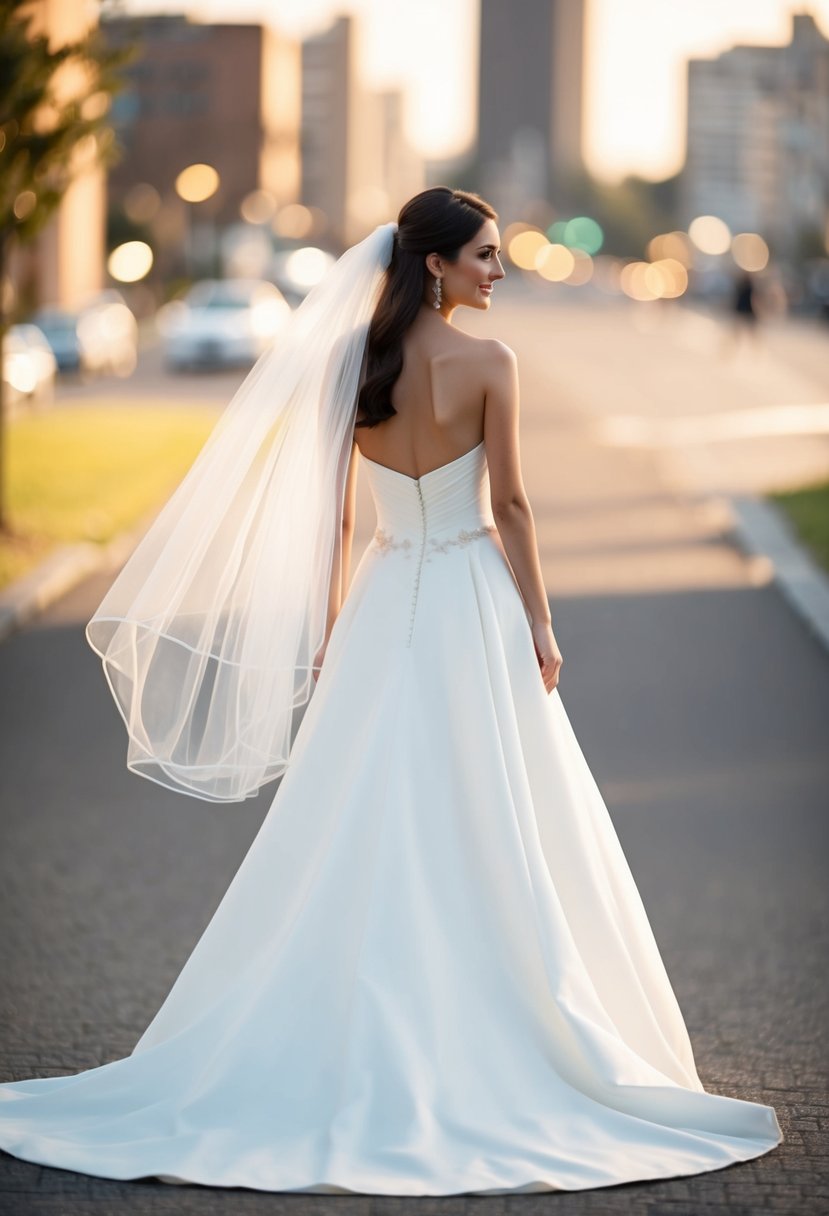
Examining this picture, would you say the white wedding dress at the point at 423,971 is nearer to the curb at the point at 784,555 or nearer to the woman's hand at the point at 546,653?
the woman's hand at the point at 546,653

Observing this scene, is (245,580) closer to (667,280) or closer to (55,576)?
(55,576)

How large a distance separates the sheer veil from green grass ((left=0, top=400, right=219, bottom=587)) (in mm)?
7897

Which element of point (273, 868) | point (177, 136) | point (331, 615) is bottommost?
point (177, 136)

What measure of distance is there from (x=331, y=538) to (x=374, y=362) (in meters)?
0.55

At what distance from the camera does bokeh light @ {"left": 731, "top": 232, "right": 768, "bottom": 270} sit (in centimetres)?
12450

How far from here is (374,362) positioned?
4.20m

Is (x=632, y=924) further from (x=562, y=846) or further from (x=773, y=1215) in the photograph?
(x=773, y=1215)

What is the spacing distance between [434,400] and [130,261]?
62.5 meters

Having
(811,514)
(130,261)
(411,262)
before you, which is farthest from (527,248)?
(411,262)

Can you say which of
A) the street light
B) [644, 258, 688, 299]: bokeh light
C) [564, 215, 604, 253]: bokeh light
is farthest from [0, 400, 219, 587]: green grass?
[564, 215, 604, 253]: bokeh light

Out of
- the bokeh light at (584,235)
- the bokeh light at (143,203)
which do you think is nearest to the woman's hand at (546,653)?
the bokeh light at (143,203)

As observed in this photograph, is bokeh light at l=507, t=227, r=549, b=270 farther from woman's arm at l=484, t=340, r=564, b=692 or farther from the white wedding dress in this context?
the white wedding dress

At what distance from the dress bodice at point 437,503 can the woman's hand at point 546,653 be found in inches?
11.1

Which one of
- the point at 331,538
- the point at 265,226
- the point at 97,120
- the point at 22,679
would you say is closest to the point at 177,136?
the point at 265,226
